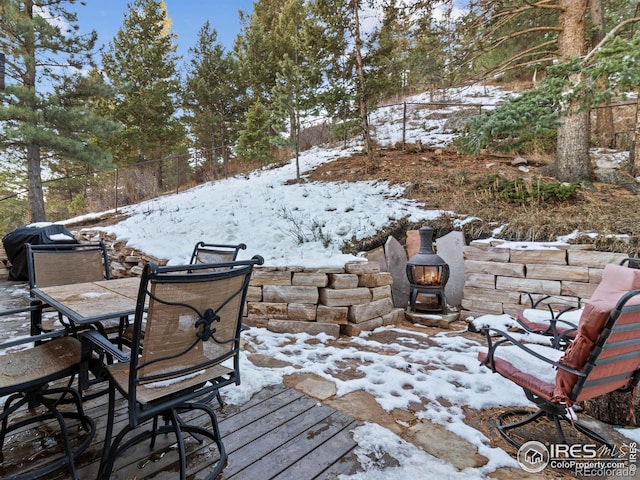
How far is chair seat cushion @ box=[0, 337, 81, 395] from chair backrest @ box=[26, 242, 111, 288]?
72cm

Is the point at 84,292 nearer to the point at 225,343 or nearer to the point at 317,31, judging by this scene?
the point at 225,343

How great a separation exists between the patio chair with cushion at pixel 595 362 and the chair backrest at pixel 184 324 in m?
1.44

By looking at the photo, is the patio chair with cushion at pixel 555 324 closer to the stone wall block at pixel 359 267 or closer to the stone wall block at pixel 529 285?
the stone wall block at pixel 529 285

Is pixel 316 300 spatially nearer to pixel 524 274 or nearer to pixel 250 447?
pixel 250 447

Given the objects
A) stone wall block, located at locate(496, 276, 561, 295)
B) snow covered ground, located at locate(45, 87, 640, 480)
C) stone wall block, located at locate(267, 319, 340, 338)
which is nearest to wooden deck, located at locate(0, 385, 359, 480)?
snow covered ground, located at locate(45, 87, 640, 480)

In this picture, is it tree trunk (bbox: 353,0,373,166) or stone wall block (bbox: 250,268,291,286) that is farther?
tree trunk (bbox: 353,0,373,166)

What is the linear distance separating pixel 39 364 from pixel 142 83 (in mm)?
12769

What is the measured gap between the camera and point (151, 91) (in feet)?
35.9

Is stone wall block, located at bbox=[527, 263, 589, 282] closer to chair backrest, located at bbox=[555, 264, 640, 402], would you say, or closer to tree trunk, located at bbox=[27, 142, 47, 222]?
chair backrest, located at bbox=[555, 264, 640, 402]

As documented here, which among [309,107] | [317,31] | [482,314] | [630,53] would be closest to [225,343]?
[482,314]

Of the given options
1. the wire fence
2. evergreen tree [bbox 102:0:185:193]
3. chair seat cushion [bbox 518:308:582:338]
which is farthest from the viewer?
evergreen tree [bbox 102:0:185:193]

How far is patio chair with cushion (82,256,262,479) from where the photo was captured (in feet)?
3.58

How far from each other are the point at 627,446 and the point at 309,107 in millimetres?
6944

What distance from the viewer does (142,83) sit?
1139 centimetres
